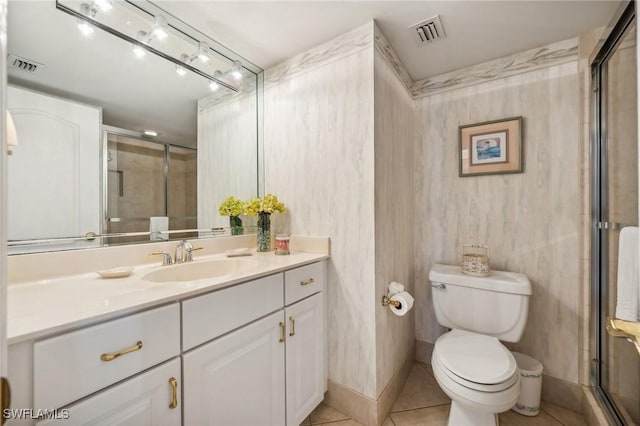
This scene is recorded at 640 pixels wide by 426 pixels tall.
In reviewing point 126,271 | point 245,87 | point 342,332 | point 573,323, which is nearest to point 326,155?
point 245,87

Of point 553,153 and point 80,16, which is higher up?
point 80,16

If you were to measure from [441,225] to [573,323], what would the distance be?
912mm

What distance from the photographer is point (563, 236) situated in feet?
5.32

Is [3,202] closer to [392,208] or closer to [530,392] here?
[392,208]

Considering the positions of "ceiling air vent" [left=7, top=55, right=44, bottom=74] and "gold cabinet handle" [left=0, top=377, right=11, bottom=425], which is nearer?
"gold cabinet handle" [left=0, top=377, right=11, bottom=425]

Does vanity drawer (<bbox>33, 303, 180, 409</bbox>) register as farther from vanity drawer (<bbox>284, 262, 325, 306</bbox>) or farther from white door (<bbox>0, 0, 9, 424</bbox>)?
vanity drawer (<bbox>284, 262, 325, 306</bbox>)

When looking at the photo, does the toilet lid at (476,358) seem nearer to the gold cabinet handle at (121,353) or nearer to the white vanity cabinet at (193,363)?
the white vanity cabinet at (193,363)

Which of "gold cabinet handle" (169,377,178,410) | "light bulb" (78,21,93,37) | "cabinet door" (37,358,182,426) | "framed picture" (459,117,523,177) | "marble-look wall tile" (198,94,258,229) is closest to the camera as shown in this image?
"cabinet door" (37,358,182,426)

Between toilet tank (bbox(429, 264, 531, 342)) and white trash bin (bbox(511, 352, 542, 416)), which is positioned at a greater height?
toilet tank (bbox(429, 264, 531, 342))

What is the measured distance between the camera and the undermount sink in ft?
4.01

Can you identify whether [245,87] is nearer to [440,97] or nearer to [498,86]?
[440,97]

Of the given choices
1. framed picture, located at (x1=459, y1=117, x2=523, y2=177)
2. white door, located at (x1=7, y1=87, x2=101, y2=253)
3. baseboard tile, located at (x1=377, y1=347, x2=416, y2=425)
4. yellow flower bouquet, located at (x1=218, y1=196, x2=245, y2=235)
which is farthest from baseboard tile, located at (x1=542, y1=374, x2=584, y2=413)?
white door, located at (x1=7, y1=87, x2=101, y2=253)

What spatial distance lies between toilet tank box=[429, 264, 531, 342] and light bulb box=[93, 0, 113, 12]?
7.24ft

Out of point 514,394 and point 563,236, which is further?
point 563,236
